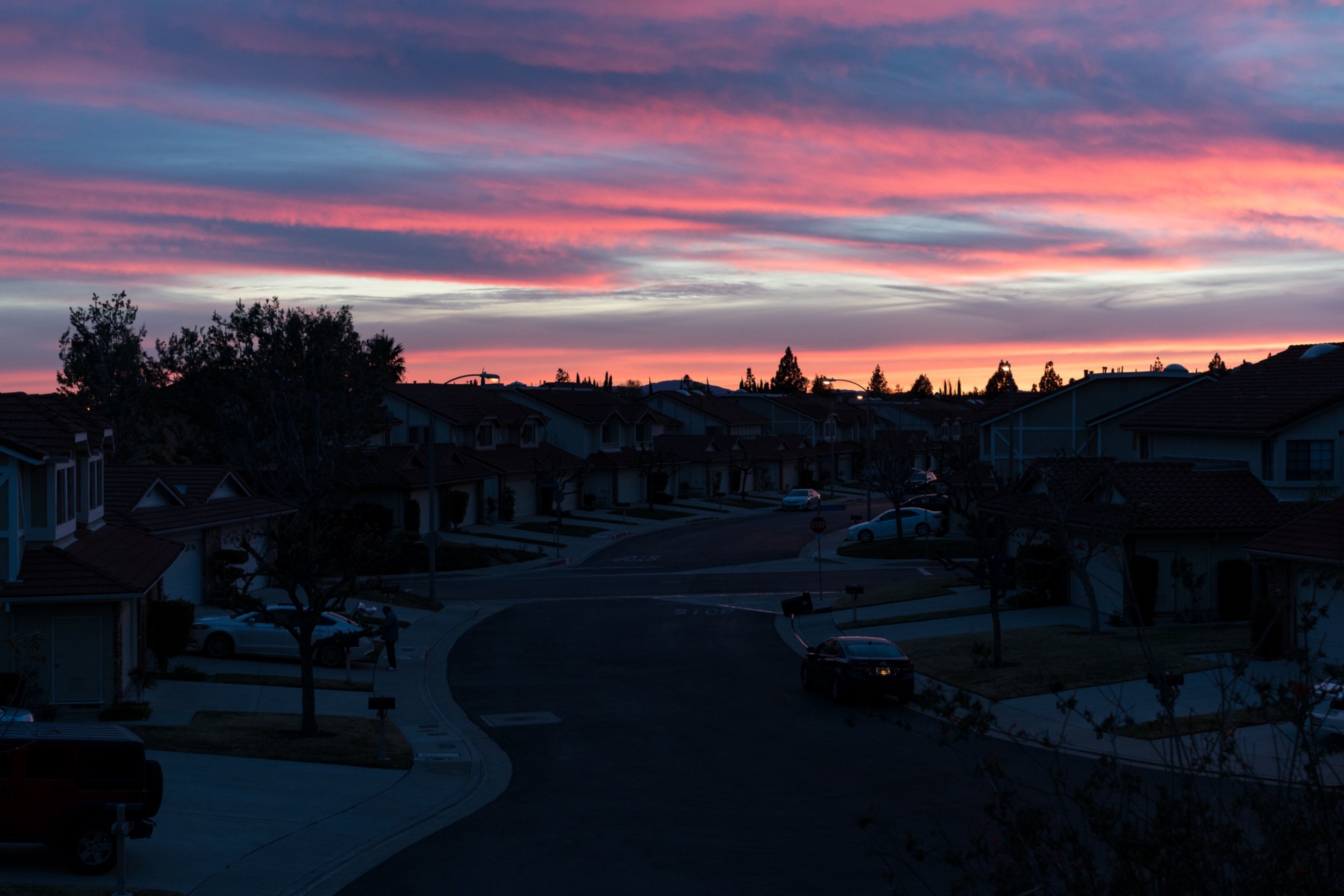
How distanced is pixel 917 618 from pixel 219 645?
1973cm

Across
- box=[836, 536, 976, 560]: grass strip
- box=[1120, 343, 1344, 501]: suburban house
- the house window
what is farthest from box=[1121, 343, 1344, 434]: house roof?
box=[836, 536, 976, 560]: grass strip

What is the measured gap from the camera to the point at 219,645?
3016 cm

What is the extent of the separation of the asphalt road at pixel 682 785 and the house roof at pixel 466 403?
39.0 m

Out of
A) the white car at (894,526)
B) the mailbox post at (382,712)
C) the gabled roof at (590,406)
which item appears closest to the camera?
the mailbox post at (382,712)

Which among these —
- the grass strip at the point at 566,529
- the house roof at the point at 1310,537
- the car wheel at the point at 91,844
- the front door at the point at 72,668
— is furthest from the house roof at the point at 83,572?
the grass strip at the point at 566,529

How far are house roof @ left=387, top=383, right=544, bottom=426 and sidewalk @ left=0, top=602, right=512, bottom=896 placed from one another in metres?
43.5

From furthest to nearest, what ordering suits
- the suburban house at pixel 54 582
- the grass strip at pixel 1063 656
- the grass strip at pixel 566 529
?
1. the grass strip at pixel 566 529
2. the grass strip at pixel 1063 656
3. the suburban house at pixel 54 582

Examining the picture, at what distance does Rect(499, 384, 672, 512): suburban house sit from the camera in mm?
79312

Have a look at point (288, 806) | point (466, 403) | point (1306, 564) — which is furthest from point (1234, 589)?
point (466, 403)

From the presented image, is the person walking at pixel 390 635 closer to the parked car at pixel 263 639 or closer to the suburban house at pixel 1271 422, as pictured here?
the parked car at pixel 263 639

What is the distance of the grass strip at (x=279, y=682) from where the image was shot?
2695 centimetres

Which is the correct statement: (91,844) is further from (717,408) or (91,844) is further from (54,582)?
(717,408)

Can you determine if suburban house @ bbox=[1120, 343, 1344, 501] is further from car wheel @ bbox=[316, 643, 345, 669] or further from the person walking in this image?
car wheel @ bbox=[316, 643, 345, 669]

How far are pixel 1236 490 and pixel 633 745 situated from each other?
868 inches
